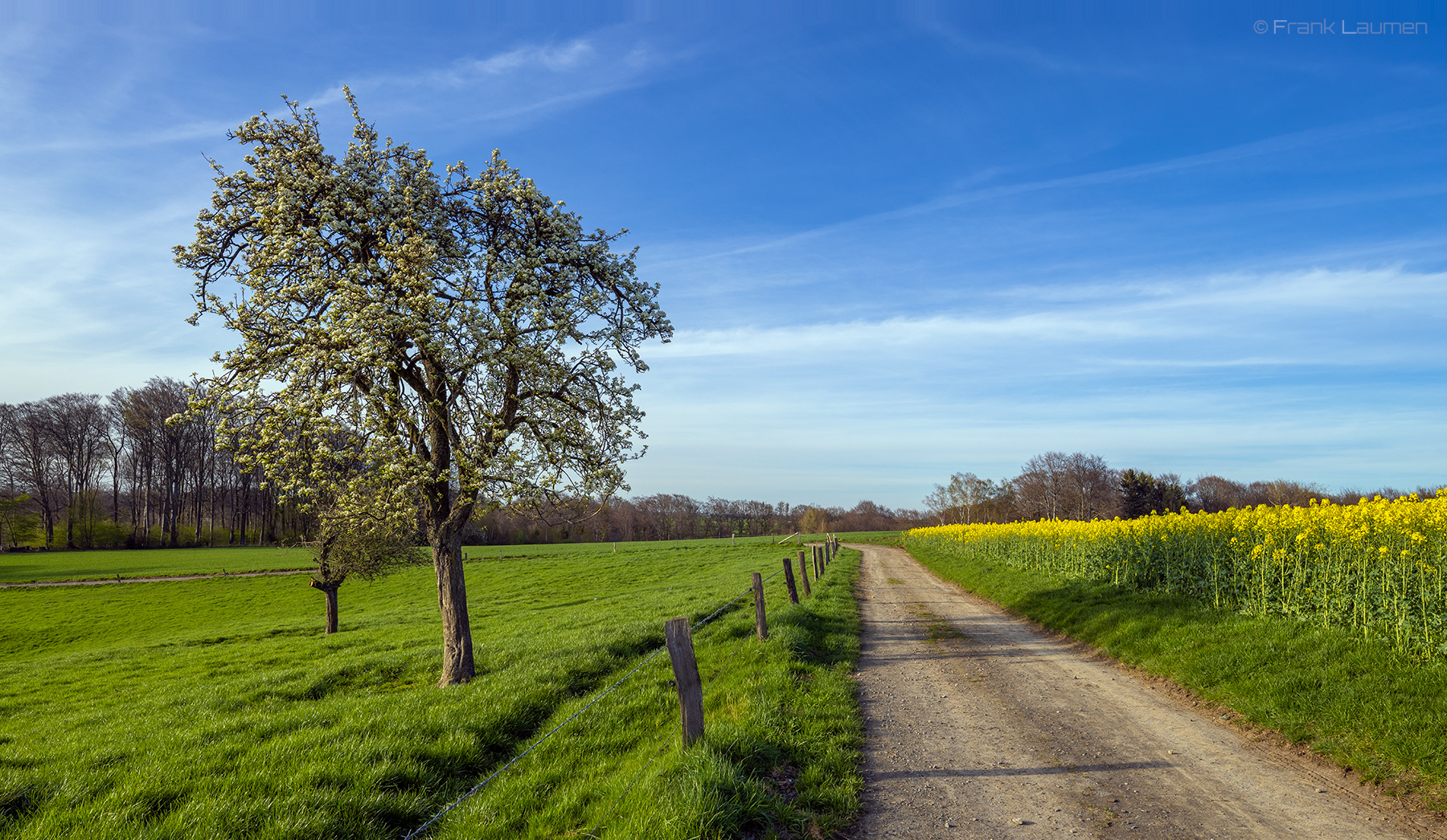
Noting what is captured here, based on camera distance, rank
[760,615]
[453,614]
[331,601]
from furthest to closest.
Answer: [331,601] < [760,615] < [453,614]

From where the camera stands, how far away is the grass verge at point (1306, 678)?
6.57 metres

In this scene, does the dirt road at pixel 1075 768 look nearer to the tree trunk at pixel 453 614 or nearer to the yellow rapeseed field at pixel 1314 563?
the yellow rapeseed field at pixel 1314 563

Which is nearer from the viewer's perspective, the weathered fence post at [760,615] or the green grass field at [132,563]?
the weathered fence post at [760,615]

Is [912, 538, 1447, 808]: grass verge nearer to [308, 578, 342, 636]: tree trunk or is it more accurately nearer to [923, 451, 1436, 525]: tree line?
[308, 578, 342, 636]: tree trunk

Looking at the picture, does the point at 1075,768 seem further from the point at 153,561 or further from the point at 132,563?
the point at 153,561

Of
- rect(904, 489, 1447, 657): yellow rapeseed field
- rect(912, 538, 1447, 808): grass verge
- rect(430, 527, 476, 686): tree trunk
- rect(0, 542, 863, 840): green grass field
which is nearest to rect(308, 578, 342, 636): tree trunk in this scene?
rect(0, 542, 863, 840): green grass field

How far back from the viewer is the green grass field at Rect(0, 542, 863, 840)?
5.77 m

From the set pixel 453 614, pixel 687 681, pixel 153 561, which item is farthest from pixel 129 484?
pixel 687 681

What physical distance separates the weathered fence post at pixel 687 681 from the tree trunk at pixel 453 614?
22.2 ft

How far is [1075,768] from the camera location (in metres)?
6.98

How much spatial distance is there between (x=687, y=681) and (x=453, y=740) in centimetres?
327

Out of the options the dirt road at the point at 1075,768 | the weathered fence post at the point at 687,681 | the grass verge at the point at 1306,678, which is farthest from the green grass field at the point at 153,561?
the weathered fence post at the point at 687,681

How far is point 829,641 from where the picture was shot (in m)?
13.8

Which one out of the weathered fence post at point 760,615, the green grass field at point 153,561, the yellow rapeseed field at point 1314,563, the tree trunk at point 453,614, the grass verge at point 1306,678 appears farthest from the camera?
the green grass field at point 153,561
